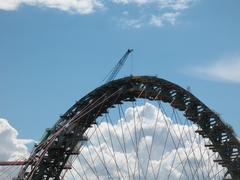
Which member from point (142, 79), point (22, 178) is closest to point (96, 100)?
point (142, 79)

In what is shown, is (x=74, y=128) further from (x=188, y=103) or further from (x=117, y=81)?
(x=188, y=103)

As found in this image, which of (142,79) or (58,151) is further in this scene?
(58,151)

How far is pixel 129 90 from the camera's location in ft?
211

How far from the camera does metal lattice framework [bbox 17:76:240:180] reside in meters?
63.7

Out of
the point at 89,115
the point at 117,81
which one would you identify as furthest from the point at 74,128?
the point at 117,81

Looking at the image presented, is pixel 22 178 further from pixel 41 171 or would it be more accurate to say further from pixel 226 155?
pixel 226 155

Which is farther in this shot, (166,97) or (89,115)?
(89,115)

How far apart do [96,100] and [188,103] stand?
10409 mm

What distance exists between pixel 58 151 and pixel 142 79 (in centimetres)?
1332

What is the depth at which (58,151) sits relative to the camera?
6844 centimetres

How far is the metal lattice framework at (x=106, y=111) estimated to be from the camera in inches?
2507

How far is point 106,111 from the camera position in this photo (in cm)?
6800

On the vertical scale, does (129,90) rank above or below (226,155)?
above

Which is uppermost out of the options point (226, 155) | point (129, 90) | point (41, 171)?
point (129, 90)
